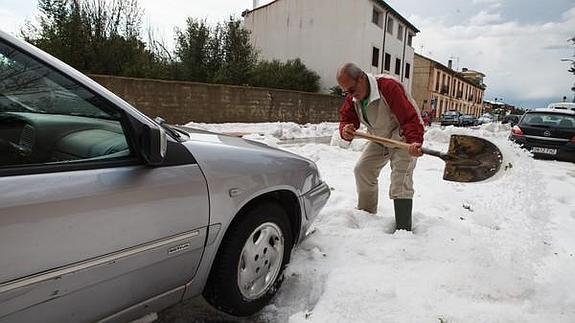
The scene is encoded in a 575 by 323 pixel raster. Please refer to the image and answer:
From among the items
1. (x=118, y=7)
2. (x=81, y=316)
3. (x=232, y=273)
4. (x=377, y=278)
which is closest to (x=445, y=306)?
(x=377, y=278)

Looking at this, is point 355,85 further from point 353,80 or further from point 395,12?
point 395,12

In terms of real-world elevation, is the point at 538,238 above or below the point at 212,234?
below

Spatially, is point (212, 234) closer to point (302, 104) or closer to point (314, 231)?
point (314, 231)

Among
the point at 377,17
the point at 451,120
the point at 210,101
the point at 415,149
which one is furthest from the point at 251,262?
the point at 451,120

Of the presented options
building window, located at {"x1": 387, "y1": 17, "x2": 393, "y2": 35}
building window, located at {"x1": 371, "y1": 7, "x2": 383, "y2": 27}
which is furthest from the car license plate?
building window, located at {"x1": 387, "y1": 17, "x2": 393, "y2": 35}

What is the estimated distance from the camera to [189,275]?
1.96 meters

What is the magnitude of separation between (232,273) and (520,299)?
1824 mm

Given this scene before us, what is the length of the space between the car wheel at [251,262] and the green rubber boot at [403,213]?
1.34 meters

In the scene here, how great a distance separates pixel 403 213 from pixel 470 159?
1247 mm

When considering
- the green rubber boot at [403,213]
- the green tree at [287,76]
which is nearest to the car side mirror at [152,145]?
the green rubber boot at [403,213]

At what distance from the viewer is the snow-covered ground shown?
2.36 m

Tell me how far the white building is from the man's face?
83.8 feet

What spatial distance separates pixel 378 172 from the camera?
12.9 ft

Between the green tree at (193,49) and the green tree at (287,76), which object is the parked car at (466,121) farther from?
the green tree at (193,49)
